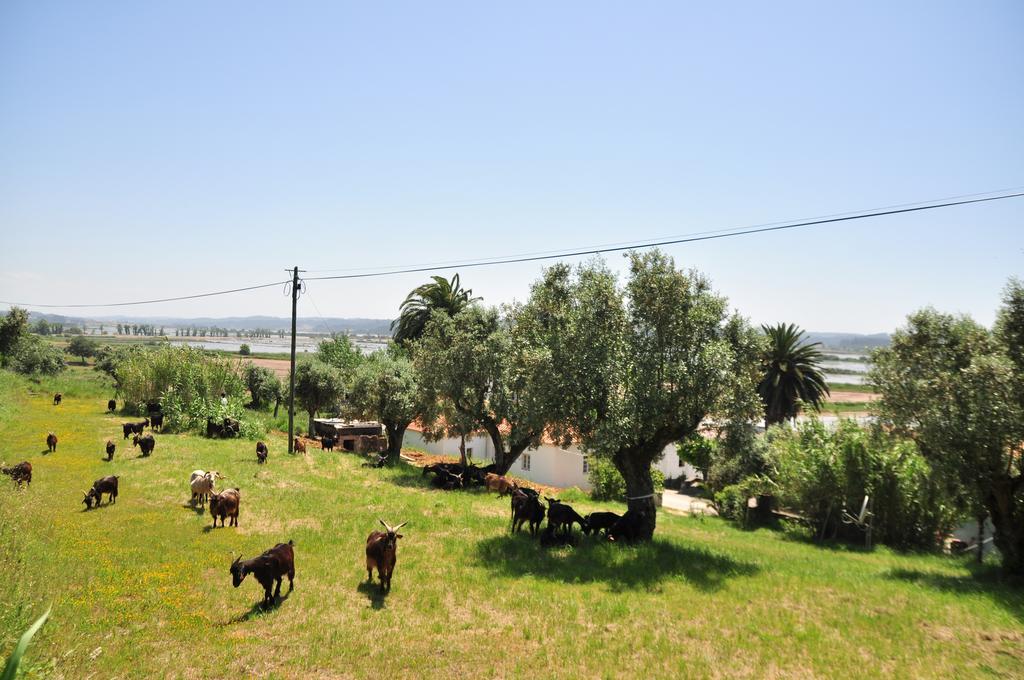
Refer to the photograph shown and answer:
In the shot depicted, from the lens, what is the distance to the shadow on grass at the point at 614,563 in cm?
1703

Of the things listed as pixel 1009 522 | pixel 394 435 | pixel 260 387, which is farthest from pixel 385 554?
pixel 260 387

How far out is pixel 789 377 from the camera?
2025 inches

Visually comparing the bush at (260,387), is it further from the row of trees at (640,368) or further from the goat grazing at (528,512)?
the goat grazing at (528,512)

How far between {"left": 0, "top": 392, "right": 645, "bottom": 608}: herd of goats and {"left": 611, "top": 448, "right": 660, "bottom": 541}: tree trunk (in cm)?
36

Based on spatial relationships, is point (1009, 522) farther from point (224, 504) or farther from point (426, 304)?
point (426, 304)

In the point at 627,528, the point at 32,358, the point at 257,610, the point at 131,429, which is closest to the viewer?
the point at 257,610

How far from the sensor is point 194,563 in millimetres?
15852

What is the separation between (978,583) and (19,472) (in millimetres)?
35207

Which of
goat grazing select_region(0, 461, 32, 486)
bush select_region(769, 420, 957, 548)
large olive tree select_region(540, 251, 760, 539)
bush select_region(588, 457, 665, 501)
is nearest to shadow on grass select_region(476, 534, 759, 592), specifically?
large olive tree select_region(540, 251, 760, 539)

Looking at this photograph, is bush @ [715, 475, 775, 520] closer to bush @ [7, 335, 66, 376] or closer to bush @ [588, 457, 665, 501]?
bush @ [588, 457, 665, 501]

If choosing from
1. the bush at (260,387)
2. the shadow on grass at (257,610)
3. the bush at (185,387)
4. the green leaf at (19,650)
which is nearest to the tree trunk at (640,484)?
the shadow on grass at (257,610)

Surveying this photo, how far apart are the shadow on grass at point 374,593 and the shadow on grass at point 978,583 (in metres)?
16.6

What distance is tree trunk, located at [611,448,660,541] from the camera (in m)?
21.4

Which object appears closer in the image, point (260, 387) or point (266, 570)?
Answer: point (266, 570)
